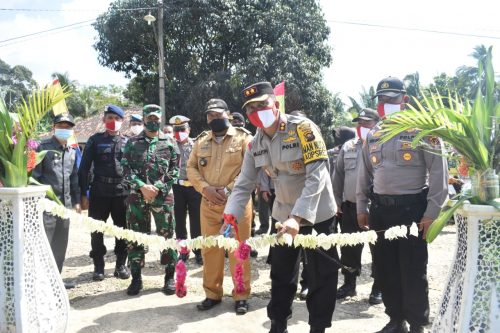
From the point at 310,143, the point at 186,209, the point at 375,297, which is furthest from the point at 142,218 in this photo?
the point at 375,297

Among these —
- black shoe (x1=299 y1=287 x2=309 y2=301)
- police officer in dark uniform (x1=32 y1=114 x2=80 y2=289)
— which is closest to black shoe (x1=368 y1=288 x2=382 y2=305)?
black shoe (x1=299 y1=287 x2=309 y2=301)

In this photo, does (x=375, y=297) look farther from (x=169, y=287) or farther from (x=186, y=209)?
(x=186, y=209)

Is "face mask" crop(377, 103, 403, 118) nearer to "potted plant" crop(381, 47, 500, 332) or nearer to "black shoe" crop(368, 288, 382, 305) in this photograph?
"potted plant" crop(381, 47, 500, 332)

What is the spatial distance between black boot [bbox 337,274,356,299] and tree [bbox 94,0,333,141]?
1107 centimetres

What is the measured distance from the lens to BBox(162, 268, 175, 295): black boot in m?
4.53

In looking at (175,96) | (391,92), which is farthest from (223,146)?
(175,96)

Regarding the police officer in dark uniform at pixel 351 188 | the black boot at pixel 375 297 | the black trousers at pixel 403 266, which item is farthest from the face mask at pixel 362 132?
the black boot at pixel 375 297

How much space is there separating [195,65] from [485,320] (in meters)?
16.2

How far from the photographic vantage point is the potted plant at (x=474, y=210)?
2.11 metres

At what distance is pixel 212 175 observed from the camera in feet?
13.9

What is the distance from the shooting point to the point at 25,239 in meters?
2.80

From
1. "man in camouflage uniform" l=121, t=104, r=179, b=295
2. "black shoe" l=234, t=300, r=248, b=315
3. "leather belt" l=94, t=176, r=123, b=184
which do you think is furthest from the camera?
"leather belt" l=94, t=176, r=123, b=184

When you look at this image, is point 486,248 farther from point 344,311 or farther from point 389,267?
point 344,311

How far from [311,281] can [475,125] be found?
1.57m
